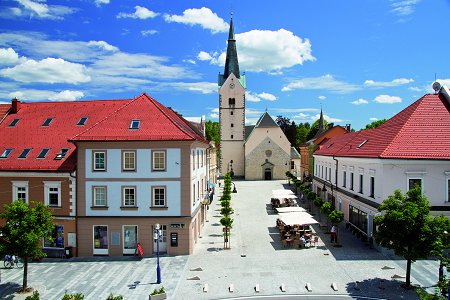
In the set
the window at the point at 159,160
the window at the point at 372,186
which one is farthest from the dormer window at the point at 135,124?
the window at the point at 372,186

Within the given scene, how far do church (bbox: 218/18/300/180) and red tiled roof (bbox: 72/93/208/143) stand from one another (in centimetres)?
5627

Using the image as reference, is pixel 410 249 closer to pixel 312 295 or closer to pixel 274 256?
pixel 312 295

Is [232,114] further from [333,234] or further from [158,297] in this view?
[158,297]

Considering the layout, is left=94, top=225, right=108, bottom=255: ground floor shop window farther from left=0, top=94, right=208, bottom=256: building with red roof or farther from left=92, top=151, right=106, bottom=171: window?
left=92, top=151, right=106, bottom=171: window

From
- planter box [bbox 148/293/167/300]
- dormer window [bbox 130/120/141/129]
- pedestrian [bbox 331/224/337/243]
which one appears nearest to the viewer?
planter box [bbox 148/293/167/300]

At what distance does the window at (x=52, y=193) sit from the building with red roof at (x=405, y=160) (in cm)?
2284

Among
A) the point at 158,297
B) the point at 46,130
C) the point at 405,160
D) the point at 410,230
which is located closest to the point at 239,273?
the point at 158,297

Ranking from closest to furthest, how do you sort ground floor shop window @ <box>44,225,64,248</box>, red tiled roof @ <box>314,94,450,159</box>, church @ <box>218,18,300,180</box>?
red tiled roof @ <box>314,94,450,159</box> < ground floor shop window @ <box>44,225,64,248</box> < church @ <box>218,18,300,180</box>

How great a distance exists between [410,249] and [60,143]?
2498 cm

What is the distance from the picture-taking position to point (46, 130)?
102 feet

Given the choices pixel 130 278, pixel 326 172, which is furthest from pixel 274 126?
pixel 130 278

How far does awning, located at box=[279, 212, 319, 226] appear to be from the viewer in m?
A: 29.9

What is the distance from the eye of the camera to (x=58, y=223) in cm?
2733

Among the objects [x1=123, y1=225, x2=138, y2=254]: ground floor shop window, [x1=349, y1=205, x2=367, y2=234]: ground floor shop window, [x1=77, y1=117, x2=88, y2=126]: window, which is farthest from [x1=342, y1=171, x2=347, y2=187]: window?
[x1=77, y1=117, x2=88, y2=126]: window
